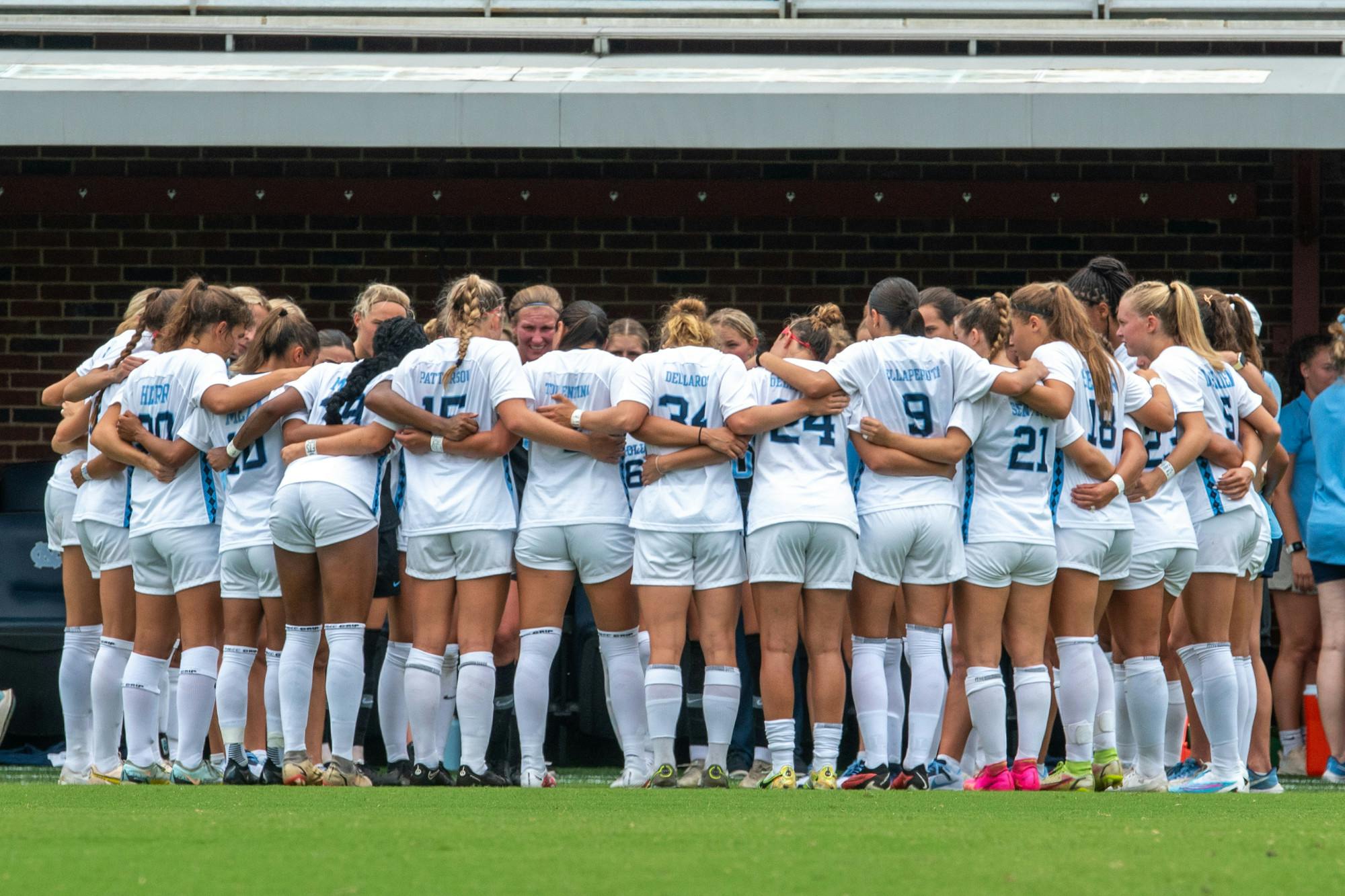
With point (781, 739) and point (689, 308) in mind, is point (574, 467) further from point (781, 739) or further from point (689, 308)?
point (781, 739)

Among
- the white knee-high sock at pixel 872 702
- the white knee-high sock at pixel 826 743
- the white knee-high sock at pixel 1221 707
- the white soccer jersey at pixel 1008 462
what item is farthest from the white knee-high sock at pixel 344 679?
the white knee-high sock at pixel 1221 707

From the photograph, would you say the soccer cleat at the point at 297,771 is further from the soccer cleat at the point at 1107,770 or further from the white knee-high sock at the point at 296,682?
the soccer cleat at the point at 1107,770

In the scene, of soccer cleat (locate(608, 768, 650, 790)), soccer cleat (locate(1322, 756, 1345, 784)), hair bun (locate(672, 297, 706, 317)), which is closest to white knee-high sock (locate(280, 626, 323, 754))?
soccer cleat (locate(608, 768, 650, 790))

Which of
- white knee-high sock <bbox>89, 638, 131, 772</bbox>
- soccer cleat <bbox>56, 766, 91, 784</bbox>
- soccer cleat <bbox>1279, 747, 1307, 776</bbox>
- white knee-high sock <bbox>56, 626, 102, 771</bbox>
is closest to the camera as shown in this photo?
white knee-high sock <bbox>89, 638, 131, 772</bbox>

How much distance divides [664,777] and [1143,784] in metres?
1.65

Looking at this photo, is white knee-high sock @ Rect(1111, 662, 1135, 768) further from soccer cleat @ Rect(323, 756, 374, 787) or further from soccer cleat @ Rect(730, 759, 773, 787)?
soccer cleat @ Rect(323, 756, 374, 787)

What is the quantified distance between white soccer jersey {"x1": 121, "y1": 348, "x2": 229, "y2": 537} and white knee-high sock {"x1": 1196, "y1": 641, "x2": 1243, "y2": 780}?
342 centimetres

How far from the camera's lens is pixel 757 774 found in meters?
6.15

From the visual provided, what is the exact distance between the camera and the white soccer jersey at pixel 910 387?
228 inches

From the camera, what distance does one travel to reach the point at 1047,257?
946 centimetres

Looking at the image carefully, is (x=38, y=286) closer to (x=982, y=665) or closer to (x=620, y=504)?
(x=620, y=504)

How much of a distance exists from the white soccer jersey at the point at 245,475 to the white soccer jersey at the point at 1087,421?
2.61 metres

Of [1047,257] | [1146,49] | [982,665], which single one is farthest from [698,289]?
[982,665]

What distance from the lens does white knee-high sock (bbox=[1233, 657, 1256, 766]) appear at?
6.16m
